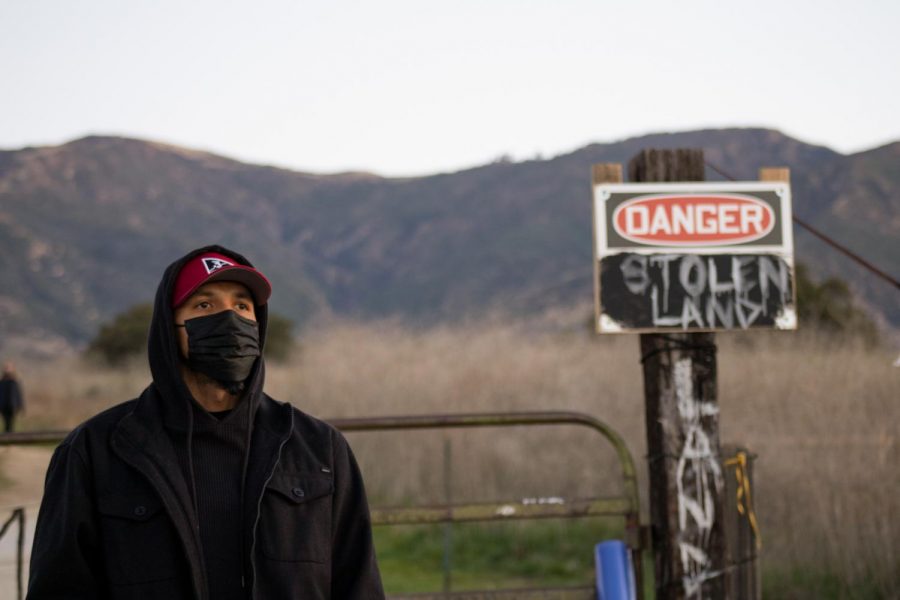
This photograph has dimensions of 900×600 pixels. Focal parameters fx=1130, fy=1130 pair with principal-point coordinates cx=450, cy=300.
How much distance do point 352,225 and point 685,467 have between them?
81484mm

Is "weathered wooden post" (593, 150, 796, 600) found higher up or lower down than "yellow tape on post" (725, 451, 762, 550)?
higher up

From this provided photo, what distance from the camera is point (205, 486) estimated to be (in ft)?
8.59

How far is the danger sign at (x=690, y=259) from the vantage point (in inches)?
190

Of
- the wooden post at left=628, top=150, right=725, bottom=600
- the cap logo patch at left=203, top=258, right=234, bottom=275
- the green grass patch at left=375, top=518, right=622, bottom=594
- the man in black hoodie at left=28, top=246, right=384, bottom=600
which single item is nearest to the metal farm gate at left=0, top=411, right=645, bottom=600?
the wooden post at left=628, top=150, right=725, bottom=600

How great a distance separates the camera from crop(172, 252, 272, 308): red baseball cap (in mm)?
2689

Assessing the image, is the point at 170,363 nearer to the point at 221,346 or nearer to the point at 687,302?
the point at 221,346

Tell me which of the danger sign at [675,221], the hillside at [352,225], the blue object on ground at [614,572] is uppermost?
the hillside at [352,225]

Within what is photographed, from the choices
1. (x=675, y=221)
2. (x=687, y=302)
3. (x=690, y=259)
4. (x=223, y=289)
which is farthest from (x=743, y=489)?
(x=223, y=289)

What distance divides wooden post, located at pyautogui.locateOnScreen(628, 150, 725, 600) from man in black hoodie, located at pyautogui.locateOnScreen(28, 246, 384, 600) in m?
2.29

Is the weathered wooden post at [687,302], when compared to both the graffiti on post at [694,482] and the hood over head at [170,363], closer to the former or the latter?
the graffiti on post at [694,482]

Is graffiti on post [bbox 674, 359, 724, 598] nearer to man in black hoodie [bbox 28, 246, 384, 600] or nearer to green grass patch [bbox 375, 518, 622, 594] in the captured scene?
man in black hoodie [bbox 28, 246, 384, 600]

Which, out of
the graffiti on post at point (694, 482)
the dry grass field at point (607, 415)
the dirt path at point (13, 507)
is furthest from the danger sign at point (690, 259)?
the dry grass field at point (607, 415)

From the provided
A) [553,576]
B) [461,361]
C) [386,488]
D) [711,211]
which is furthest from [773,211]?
[461,361]

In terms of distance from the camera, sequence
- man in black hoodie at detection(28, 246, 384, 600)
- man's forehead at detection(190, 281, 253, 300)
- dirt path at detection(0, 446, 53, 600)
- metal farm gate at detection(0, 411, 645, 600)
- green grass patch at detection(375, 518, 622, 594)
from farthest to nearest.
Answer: green grass patch at detection(375, 518, 622, 594), metal farm gate at detection(0, 411, 645, 600), dirt path at detection(0, 446, 53, 600), man's forehead at detection(190, 281, 253, 300), man in black hoodie at detection(28, 246, 384, 600)
